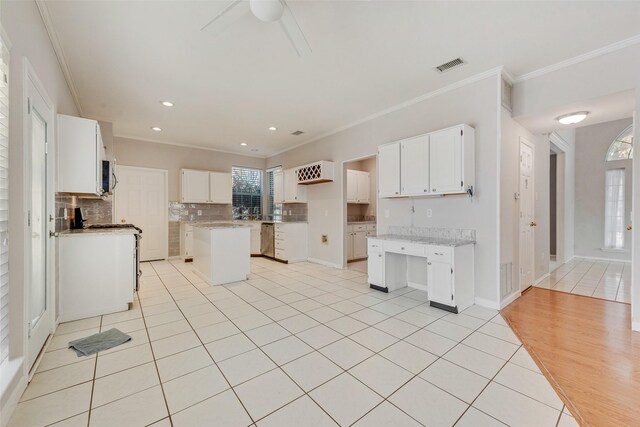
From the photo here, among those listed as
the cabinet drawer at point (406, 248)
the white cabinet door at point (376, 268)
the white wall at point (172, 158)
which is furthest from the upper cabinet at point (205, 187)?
the cabinet drawer at point (406, 248)

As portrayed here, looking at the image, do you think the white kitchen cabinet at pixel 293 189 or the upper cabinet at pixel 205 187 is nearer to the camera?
the white kitchen cabinet at pixel 293 189

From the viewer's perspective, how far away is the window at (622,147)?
5.68 m

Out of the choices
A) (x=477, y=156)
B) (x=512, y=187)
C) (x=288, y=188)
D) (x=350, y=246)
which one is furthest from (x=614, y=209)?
(x=288, y=188)

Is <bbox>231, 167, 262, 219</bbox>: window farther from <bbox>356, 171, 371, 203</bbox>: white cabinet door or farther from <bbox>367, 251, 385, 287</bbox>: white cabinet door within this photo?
<bbox>367, 251, 385, 287</bbox>: white cabinet door

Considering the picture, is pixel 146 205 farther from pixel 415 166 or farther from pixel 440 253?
pixel 440 253

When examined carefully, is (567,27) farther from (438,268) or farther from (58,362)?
(58,362)

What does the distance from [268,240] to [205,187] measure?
2.10 metres

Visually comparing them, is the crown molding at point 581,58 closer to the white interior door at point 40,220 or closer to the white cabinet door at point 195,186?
the white interior door at point 40,220

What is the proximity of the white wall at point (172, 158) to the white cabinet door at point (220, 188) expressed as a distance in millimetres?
377

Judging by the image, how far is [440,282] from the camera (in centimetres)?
317

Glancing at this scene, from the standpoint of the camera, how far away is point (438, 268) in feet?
10.5

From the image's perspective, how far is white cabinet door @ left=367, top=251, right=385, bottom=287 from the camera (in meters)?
3.85

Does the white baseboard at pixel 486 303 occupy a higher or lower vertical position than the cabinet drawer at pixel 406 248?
lower

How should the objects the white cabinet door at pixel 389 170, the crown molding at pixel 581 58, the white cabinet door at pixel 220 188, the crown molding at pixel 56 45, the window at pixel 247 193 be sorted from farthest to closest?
the window at pixel 247 193, the white cabinet door at pixel 220 188, the white cabinet door at pixel 389 170, the crown molding at pixel 581 58, the crown molding at pixel 56 45
